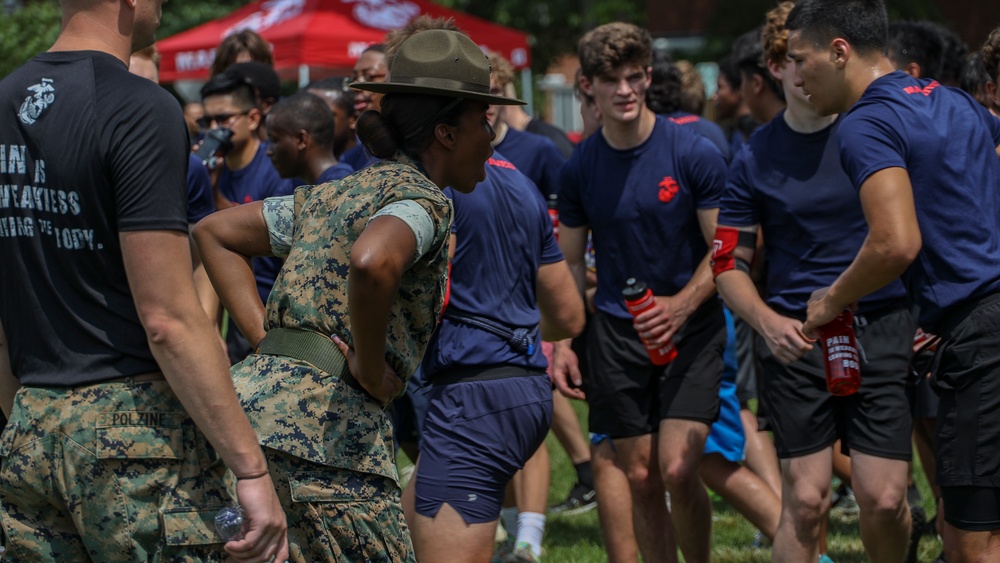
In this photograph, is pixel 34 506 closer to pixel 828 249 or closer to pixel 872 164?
pixel 872 164

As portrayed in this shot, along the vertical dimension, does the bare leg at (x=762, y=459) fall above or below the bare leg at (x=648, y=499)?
below

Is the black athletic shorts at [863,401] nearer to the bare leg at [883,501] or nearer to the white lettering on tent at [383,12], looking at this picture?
the bare leg at [883,501]

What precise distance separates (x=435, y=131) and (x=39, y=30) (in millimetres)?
14243

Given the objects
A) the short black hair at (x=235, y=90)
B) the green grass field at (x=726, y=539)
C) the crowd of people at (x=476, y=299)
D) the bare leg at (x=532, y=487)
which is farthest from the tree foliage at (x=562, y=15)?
the crowd of people at (x=476, y=299)

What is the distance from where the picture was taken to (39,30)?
15.9 meters

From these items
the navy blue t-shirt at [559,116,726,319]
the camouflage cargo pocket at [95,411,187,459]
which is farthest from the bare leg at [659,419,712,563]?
the camouflage cargo pocket at [95,411,187,459]

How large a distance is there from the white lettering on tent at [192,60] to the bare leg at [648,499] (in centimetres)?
1006

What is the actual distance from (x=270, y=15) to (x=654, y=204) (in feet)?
31.9

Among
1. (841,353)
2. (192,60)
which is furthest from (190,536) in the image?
(192,60)

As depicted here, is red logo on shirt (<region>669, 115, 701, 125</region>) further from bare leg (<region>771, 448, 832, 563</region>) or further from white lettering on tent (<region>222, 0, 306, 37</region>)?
white lettering on tent (<region>222, 0, 306, 37</region>)

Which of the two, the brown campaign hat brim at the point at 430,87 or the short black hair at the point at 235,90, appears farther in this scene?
the short black hair at the point at 235,90

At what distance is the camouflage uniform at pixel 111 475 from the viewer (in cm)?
264

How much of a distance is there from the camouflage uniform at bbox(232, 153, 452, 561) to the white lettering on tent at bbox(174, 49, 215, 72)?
1156 cm

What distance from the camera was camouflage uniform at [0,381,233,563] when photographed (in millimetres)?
2645
